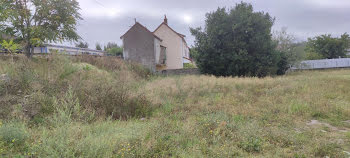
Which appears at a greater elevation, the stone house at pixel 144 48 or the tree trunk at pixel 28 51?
the stone house at pixel 144 48

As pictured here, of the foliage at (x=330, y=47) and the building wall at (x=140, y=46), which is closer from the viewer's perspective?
the building wall at (x=140, y=46)

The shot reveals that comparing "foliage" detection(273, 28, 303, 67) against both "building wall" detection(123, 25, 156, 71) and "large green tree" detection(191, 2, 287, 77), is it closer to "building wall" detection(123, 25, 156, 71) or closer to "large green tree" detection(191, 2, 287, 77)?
"large green tree" detection(191, 2, 287, 77)

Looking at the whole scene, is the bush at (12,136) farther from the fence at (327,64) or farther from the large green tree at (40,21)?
the fence at (327,64)

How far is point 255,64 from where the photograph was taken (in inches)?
561

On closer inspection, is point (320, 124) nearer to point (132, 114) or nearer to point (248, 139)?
point (248, 139)

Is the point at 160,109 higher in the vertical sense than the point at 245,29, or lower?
lower

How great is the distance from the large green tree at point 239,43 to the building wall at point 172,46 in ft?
19.5

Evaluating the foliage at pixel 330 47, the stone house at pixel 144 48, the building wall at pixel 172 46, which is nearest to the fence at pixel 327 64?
the foliage at pixel 330 47

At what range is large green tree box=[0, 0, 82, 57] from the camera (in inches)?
299

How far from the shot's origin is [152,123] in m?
3.73

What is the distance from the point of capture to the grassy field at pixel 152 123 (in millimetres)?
2639

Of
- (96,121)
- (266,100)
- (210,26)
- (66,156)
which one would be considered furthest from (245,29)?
(66,156)

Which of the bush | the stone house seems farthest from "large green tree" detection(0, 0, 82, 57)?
the stone house

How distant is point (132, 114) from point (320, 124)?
489cm
